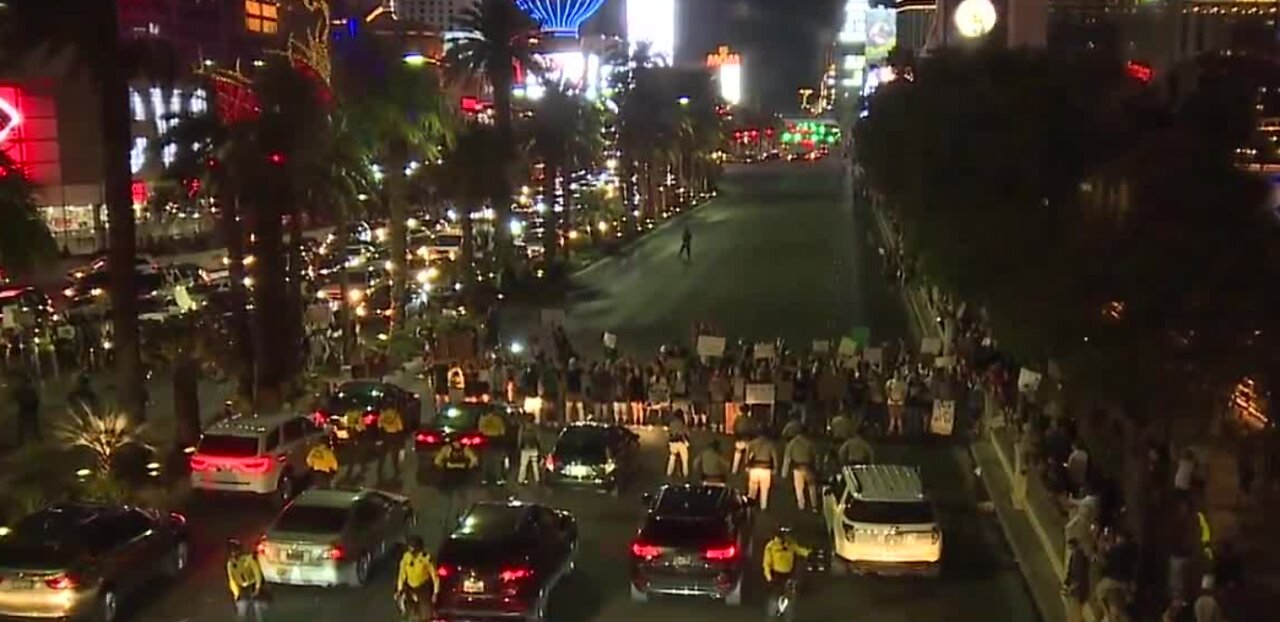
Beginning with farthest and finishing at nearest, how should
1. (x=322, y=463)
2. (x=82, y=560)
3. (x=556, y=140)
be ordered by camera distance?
(x=556, y=140)
(x=322, y=463)
(x=82, y=560)

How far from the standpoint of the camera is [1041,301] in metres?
18.2

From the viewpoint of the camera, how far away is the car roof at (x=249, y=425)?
885 inches

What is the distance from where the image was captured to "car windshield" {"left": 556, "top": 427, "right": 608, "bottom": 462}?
24.1 metres

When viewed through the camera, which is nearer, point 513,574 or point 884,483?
point 513,574

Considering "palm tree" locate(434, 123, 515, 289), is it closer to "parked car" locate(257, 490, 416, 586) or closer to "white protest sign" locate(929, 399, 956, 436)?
"white protest sign" locate(929, 399, 956, 436)

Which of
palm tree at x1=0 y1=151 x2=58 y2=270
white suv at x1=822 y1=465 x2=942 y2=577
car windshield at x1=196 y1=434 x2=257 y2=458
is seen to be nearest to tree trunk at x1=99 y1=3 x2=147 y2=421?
palm tree at x1=0 y1=151 x2=58 y2=270

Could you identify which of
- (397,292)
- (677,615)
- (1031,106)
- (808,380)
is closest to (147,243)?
(397,292)

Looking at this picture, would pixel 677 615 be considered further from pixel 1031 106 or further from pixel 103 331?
pixel 103 331

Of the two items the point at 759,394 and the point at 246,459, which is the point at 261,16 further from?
the point at 246,459

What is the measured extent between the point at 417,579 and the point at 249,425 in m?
7.37

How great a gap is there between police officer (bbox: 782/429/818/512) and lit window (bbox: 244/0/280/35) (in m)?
75.6

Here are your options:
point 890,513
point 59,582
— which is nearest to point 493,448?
point 890,513

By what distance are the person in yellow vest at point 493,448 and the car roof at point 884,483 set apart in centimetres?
677

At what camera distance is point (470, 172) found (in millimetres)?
51906
